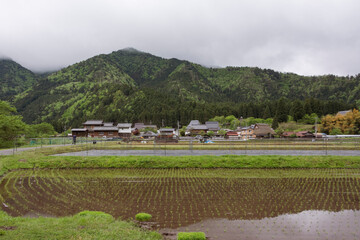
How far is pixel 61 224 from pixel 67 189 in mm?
6759

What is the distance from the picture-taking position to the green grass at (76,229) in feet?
24.0

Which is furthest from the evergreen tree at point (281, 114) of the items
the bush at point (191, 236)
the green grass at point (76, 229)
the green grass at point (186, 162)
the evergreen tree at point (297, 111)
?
the green grass at point (76, 229)

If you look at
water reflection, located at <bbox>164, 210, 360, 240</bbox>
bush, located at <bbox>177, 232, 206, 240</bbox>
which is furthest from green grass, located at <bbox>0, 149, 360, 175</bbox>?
bush, located at <bbox>177, 232, 206, 240</bbox>

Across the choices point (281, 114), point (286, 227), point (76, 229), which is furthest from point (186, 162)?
point (281, 114)

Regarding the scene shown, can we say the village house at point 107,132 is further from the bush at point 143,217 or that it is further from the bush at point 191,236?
the bush at point 191,236

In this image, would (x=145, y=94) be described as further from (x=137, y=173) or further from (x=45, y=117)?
(x=137, y=173)

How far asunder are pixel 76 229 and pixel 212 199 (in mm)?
6919

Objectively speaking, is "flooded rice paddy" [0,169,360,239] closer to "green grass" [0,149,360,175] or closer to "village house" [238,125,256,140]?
"green grass" [0,149,360,175]

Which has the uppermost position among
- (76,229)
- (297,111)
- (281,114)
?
(297,111)

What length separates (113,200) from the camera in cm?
1226

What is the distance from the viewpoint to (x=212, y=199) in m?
12.4

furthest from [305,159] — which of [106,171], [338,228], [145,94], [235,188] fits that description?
[145,94]

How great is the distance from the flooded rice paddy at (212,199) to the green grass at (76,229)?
3.50 feet

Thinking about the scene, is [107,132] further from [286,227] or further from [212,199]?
[286,227]
